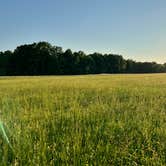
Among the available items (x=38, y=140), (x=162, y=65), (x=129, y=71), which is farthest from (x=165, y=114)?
(x=162, y=65)

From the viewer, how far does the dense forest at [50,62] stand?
90062 millimetres

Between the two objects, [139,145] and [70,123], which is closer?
[139,145]

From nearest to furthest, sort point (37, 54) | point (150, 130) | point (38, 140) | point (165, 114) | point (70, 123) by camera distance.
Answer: point (38, 140) → point (150, 130) → point (70, 123) → point (165, 114) → point (37, 54)

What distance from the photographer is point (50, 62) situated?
89.8 metres

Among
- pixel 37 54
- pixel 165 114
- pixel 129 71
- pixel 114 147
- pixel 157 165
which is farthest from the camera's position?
pixel 129 71

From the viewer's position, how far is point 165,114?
7.21 m

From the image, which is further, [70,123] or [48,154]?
[70,123]

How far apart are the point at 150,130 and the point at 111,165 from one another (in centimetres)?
167

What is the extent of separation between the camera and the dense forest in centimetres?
9006

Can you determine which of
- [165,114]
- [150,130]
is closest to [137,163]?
[150,130]

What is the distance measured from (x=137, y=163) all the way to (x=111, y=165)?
0.32m

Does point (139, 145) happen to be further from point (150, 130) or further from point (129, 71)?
point (129, 71)

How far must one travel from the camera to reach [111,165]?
4035mm

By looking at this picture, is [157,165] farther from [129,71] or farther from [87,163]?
[129,71]
